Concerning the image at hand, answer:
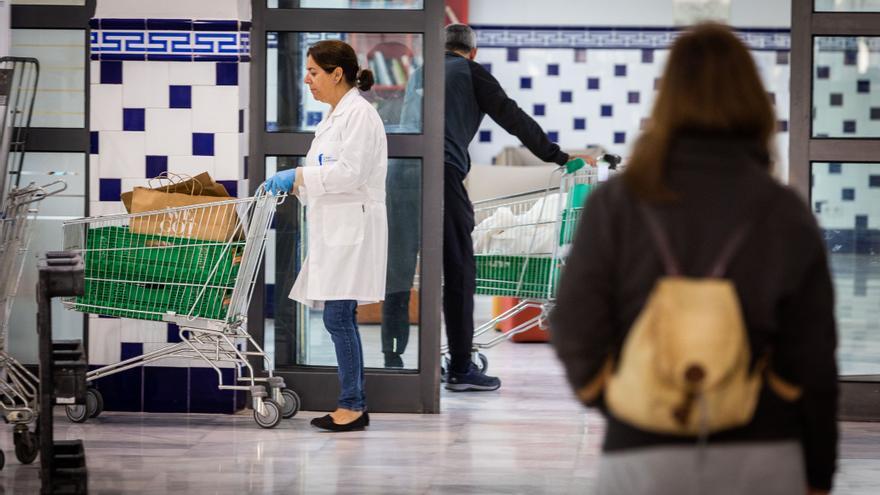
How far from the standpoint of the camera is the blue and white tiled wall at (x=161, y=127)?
540cm

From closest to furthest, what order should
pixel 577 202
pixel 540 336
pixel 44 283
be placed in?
pixel 44 283 < pixel 577 202 < pixel 540 336

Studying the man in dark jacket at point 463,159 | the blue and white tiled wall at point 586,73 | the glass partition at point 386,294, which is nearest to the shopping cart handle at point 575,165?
the man in dark jacket at point 463,159

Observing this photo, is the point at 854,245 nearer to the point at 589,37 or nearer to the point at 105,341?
the point at 105,341

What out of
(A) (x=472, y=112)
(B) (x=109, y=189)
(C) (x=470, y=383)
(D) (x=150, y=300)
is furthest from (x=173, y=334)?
(A) (x=472, y=112)

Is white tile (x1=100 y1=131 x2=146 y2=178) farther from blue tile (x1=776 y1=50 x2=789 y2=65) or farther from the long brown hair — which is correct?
blue tile (x1=776 y1=50 x2=789 y2=65)

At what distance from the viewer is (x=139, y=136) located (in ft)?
17.8

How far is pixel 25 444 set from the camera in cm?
441

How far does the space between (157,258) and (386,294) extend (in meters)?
1.11

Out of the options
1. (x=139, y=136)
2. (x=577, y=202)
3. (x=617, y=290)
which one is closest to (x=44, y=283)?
(x=139, y=136)

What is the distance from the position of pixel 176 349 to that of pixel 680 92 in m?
3.59

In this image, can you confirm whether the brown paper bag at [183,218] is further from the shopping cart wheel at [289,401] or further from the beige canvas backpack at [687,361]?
the beige canvas backpack at [687,361]

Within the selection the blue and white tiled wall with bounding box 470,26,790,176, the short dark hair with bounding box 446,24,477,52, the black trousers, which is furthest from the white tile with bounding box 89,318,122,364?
the blue and white tiled wall with bounding box 470,26,790,176

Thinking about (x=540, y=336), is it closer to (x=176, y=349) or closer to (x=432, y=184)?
(x=432, y=184)

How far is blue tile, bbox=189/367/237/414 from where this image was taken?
5465mm
